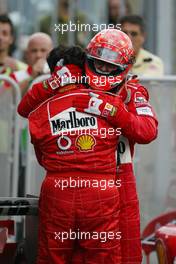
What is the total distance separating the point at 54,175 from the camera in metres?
5.98

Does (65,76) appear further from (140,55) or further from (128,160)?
(140,55)

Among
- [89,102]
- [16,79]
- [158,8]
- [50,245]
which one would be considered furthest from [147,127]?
[158,8]

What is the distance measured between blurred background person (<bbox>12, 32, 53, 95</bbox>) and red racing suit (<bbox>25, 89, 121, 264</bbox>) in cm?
300

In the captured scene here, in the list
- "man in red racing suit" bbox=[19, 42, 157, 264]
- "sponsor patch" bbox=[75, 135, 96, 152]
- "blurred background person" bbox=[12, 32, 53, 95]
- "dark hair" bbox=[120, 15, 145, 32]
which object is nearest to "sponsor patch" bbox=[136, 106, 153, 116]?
"man in red racing suit" bbox=[19, 42, 157, 264]

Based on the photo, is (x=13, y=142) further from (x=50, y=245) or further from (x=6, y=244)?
(x=50, y=245)

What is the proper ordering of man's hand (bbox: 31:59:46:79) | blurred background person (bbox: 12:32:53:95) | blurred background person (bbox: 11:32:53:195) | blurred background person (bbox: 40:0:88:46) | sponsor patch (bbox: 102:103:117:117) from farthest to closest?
blurred background person (bbox: 40:0:88:46) → man's hand (bbox: 31:59:46:79) → blurred background person (bbox: 12:32:53:95) → blurred background person (bbox: 11:32:53:195) → sponsor patch (bbox: 102:103:117:117)

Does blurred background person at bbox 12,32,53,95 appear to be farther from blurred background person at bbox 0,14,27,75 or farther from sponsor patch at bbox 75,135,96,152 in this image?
A: sponsor patch at bbox 75,135,96,152

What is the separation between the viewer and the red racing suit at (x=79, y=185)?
5.88 metres

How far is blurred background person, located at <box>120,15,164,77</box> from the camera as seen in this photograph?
370 inches

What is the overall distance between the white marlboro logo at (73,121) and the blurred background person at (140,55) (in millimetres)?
3393

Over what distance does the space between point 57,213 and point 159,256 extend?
1.42 meters

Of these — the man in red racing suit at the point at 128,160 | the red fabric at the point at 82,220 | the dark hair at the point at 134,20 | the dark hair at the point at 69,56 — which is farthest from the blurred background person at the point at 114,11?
the red fabric at the point at 82,220

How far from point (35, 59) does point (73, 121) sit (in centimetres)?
382

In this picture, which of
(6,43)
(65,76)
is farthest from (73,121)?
(6,43)
